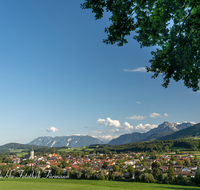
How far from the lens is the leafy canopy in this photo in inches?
259

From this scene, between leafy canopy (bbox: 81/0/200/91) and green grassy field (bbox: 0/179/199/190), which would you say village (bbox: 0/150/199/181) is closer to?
green grassy field (bbox: 0/179/199/190)

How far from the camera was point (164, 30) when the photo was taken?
7.80 meters

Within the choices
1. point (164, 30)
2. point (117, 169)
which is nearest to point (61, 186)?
point (164, 30)

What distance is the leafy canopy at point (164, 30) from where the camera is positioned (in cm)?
658

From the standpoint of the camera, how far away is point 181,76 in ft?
27.3

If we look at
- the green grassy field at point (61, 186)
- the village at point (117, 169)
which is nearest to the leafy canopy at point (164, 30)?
the green grassy field at point (61, 186)

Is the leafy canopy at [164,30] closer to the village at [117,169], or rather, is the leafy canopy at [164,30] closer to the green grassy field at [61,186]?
the green grassy field at [61,186]

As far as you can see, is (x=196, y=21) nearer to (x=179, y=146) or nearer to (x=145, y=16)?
(x=145, y=16)

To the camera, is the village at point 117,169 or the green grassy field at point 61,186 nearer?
the green grassy field at point 61,186

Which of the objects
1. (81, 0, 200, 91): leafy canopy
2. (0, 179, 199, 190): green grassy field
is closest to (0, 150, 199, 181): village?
(0, 179, 199, 190): green grassy field

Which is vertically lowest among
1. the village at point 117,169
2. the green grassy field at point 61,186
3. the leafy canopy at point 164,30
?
the village at point 117,169

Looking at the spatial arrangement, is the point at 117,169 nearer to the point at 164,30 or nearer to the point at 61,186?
the point at 61,186

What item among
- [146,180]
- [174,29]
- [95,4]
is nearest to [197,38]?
[174,29]

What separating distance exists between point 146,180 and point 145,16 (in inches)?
2111
